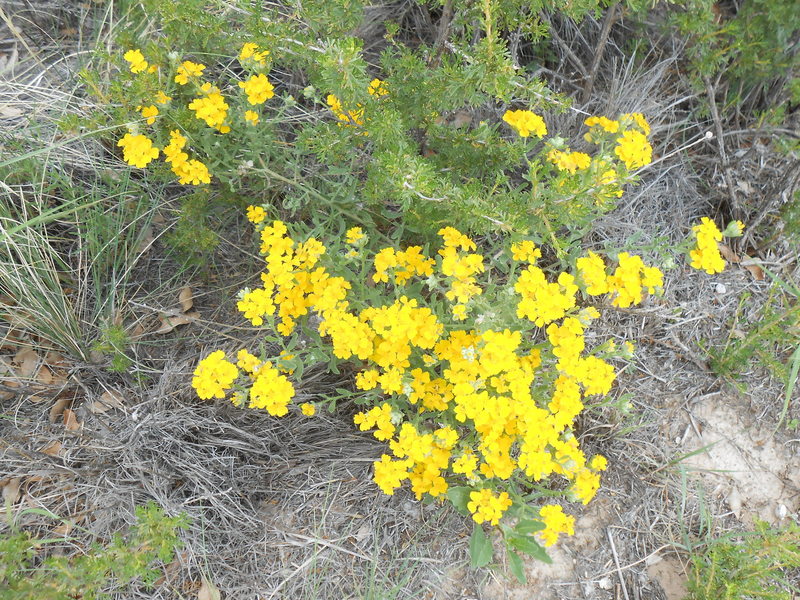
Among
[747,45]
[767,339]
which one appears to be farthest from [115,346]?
[747,45]

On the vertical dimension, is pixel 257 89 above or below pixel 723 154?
below

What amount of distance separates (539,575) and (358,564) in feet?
2.47

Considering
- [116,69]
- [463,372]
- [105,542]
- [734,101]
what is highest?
[734,101]

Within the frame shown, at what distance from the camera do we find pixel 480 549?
2.26 metres

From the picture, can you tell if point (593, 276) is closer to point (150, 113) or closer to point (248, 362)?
point (248, 362)

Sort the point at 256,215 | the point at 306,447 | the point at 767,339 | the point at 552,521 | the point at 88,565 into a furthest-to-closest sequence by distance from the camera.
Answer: the point at 767,339 → the point at 306,447 → the point at 256,215 → the point at 552,521 → the point at 88,565

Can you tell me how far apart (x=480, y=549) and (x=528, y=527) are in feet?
0.74

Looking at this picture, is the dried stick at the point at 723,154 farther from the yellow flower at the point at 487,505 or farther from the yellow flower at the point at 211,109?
the yellow flower at the point at 211,109

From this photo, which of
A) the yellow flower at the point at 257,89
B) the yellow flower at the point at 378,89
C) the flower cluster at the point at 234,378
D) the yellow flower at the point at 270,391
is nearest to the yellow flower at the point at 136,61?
the yellow flower at the point at 257,89

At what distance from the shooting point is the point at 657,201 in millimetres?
3346

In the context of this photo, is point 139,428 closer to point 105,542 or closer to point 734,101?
point 105,542

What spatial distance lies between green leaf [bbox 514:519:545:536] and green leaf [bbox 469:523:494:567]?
0.15 meters

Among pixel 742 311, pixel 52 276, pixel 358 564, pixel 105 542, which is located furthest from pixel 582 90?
pixel 105 542

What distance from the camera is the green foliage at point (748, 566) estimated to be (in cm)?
233
